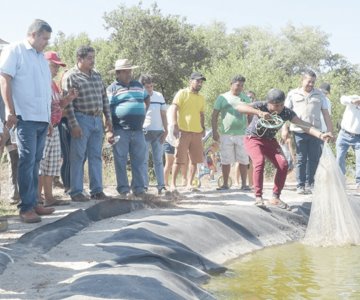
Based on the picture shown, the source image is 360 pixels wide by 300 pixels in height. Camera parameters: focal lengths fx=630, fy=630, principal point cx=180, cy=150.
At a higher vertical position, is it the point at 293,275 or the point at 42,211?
the point at 42,211

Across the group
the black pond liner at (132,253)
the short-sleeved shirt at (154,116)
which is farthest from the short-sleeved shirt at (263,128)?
the short-sleeved shirt at (154,116)

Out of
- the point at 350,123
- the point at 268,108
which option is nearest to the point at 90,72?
the point at 268,108

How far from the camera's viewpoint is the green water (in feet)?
15.5

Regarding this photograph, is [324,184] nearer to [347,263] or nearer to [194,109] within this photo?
[347,263]

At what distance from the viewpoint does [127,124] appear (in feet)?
26.1

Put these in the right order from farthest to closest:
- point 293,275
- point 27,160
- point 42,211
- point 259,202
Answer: point 259,202, point 42,211, point 27,160, point 293,275

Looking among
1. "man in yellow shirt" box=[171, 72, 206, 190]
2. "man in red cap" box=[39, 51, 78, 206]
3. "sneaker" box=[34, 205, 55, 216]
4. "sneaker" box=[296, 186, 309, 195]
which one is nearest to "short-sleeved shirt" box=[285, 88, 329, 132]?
"sneaker" box=[296, 186, 309, 195]

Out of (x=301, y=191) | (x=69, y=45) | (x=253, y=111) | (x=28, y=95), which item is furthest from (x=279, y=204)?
(x=69, y=45)

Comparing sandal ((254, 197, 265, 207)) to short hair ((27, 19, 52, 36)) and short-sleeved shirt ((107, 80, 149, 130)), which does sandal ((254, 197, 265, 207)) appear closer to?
short-sleeved shirt ((107, 80, 149, 130))

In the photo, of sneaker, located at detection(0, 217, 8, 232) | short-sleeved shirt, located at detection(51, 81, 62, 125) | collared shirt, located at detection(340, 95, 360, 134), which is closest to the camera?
sneaker, located at detection(0, 217, 8, 232)

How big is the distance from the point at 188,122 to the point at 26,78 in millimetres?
3776

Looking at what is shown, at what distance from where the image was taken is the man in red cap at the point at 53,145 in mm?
7027

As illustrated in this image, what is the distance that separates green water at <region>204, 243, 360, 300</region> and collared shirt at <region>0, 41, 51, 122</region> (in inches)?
92.7

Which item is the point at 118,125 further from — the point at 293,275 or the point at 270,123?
the point at 293,275
